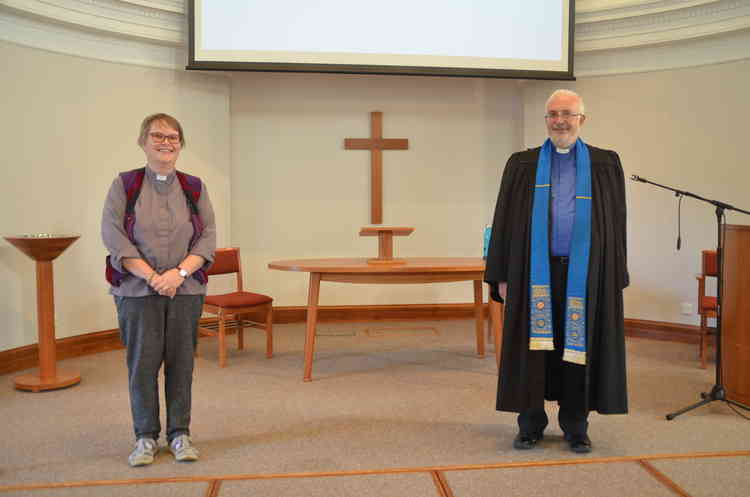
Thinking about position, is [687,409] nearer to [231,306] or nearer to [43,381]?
[231,306]

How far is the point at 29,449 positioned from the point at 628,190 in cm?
526

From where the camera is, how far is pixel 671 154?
5.92 metres

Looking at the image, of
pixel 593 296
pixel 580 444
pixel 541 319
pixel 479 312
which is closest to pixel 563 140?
pixel 593 296

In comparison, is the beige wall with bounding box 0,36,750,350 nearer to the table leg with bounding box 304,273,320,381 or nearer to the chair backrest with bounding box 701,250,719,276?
the chair backrest with bounding box 701,250,719,276

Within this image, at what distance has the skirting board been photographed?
490 cm

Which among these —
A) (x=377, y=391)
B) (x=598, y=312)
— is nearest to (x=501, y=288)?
(x=598, y=312)

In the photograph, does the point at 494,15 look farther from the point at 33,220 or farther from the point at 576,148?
the point at 33,220

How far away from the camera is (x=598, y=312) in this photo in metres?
2.98

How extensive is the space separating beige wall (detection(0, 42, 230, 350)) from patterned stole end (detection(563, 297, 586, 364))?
158 inches

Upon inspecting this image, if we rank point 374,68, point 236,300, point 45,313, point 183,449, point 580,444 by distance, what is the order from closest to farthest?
1. point 183,449
2. point 580,444
3. point 45,313
4. point 236,300
5. point 374,68

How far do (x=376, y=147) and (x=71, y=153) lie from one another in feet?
9.38

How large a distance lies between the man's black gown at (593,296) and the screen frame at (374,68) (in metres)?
3.14

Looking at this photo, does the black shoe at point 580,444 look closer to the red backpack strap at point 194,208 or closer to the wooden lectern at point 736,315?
the wooden lectern at point 736,315

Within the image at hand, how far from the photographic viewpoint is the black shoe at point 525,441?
3064 mm
